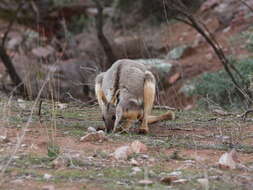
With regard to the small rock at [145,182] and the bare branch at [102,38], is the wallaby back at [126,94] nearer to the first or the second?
the small rock at [145,182]

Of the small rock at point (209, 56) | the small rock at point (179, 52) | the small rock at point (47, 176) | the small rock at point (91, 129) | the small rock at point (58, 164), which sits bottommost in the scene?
the small rock at point (47, 176)

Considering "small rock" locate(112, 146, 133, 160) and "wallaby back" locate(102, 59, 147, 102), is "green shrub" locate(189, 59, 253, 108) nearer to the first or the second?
"wallaby back" locate(102, 59, 147, 102)

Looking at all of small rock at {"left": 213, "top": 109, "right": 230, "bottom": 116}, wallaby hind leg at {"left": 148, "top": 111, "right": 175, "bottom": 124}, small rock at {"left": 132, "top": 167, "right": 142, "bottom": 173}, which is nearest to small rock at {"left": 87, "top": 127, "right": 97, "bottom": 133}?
wallaby hind leg at {"left": 148, "top": 111, "right": 175, "bottom": 124}

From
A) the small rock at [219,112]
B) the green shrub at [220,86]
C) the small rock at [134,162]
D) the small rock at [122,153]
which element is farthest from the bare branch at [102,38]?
the small rock at [134,162]

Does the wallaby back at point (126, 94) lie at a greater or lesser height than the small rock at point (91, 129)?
greater

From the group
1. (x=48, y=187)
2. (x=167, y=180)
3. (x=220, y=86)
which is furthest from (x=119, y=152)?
(x=220, y=86)

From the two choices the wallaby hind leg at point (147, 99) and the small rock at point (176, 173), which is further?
the wallaby hind leg at point (147, 99)

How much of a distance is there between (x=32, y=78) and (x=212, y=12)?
10843mm

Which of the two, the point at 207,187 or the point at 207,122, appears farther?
the point at 207,122

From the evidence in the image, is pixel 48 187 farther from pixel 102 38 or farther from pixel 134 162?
pixel 102 38

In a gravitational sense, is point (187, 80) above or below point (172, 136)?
above

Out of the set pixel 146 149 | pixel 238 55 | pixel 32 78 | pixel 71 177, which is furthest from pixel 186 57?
pixel 71 177

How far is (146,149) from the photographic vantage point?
21.2 feet

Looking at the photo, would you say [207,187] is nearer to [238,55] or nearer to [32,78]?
[32,78]
